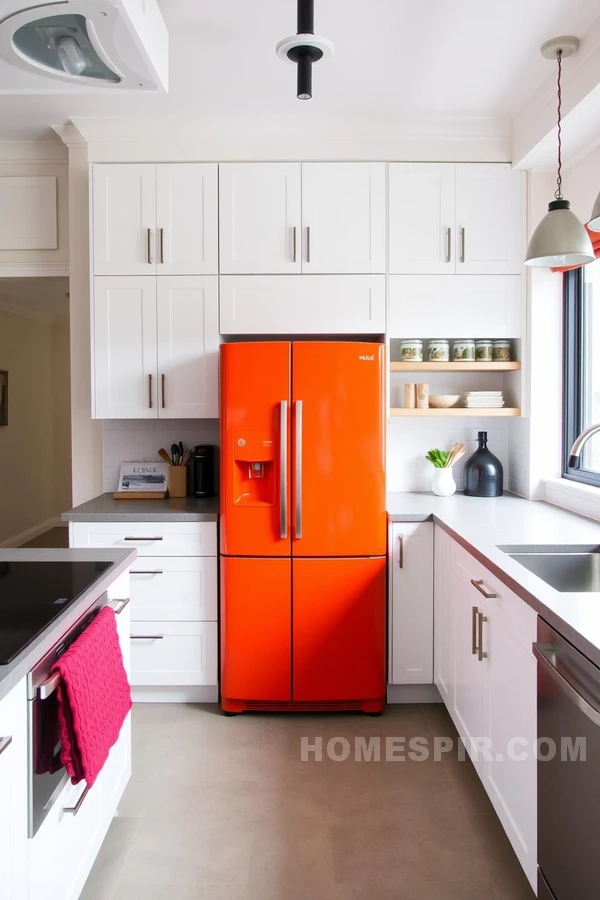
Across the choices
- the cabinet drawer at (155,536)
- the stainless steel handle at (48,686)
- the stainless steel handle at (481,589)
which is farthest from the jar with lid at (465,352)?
the stainless steel handle at (48,686)

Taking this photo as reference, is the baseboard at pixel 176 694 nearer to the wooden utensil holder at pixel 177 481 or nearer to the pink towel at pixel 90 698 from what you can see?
the wooden utensil holder at pixel 177 481

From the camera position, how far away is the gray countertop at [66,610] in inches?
44.9

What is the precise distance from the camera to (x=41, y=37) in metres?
1.32

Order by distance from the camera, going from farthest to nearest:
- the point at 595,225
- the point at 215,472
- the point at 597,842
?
the point at 215,472 < the point at 595,225 < the point at 597,842

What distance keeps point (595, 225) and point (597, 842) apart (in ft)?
4.75

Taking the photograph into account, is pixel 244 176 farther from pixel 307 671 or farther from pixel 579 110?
pixel 307 671

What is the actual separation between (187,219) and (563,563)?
88.9 inches

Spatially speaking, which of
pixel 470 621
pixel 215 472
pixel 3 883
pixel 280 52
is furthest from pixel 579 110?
pixel 3 883

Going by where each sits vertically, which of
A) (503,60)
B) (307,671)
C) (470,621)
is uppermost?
(503,60)

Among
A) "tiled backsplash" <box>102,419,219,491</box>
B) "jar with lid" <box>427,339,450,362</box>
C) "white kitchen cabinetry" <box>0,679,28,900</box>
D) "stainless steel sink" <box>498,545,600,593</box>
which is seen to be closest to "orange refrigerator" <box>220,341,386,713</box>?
"jar with lid" <box>427,339,450,362</box>

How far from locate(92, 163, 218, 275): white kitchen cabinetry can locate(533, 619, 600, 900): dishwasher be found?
2.31 m

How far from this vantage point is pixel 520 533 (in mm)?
2301

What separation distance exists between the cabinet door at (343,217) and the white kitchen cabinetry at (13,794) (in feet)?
7.68

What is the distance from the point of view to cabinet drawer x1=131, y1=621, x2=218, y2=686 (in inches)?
113
